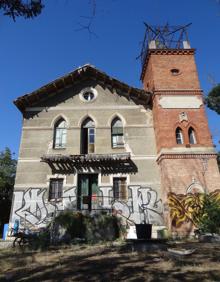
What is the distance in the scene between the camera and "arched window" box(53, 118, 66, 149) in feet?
55.4

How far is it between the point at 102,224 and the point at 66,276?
Result: 657cm

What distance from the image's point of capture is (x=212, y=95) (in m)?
27.7

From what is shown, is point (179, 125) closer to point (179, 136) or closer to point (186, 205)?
point (179, 136)

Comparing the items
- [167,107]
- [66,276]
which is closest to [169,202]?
[167,107]

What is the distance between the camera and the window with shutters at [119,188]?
51.0 feet

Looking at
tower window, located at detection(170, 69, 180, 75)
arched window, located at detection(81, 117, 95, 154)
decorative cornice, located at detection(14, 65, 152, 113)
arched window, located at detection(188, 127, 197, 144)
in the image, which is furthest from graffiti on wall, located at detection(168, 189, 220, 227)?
tower window, located at detection(170, 69, 180, 75)

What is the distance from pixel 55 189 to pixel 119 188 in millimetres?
3875

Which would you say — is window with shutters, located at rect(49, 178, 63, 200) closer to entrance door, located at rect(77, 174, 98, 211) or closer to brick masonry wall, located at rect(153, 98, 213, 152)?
entrance door, located at rect(77, 174, 98, 211)

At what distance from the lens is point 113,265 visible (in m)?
7.36

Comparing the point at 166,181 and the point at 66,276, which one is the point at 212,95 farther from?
the point at 66,276

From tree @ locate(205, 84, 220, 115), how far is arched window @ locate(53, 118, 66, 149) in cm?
1761

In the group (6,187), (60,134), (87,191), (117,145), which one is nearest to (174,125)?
(117,145)

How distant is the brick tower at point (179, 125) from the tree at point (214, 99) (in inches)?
393

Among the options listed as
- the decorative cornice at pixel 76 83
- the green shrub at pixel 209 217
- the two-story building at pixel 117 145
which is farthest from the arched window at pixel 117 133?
the green shrub at pixel 209 217
